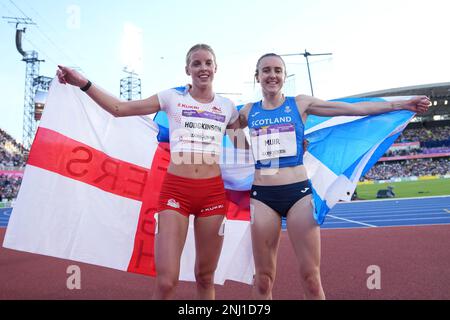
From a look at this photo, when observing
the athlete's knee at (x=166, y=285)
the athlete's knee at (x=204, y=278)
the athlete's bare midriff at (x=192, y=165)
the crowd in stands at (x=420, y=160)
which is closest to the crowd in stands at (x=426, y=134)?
the crowd in stands at (x=420, y=160)

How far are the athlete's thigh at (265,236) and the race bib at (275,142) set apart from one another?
1.64 ft

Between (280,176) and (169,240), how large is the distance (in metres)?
1.16

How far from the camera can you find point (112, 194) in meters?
4.01

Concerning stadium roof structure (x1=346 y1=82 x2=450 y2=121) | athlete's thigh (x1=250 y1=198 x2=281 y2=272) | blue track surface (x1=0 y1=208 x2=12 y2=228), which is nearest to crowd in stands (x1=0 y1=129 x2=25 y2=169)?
blue track surface (x1=0 y1=208 x2=12 y2=228)

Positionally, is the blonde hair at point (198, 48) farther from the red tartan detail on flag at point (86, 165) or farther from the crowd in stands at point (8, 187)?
the crowd in stands at point (8, 187)

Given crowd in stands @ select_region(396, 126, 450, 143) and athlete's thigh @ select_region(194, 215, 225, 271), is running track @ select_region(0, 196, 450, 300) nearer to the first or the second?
athlete's thigh @ select_region(194, 215, 225, 271)

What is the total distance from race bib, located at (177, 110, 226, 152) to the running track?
2.41 meters

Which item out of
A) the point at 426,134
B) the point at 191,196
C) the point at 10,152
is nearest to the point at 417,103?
the point at 191,196

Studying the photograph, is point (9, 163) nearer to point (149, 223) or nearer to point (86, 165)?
point (86, 165)

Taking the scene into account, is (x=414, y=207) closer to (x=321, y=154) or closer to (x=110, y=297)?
(x=321, y=154)

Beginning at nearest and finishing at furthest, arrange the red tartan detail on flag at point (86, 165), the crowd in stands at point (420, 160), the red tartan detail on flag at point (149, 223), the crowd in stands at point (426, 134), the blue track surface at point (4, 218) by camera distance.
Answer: the red tartan detail on flag at point (86, 165) < the red tartan detail on flag at point (149, 223) < the blue track surface at point (4, 218) < the crowd in stands at point (420, 160) < the crowd in stands at point (426, 134)

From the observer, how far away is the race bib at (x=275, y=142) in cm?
316

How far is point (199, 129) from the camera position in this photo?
3.10m
